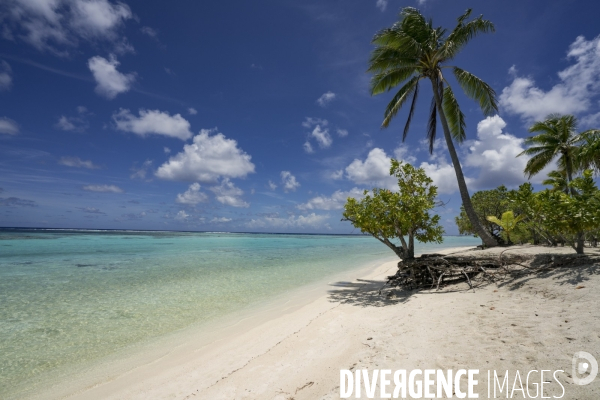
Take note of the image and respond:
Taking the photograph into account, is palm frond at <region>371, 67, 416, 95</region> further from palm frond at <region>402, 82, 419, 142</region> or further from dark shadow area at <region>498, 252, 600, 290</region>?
dark shadow area at <region>498, 252, 600, 290</region>

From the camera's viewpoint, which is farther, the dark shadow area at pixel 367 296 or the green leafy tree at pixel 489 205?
the green leafy tree at pixel 489 205

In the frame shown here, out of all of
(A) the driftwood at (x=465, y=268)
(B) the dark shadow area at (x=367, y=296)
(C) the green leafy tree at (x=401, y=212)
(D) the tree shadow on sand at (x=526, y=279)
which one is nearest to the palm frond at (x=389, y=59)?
(C) the green leafy tree at (x=401, y=212)

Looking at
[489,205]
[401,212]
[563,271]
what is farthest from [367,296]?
[489,205]

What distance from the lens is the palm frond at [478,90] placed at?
455 inches

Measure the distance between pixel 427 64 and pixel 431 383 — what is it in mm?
13210

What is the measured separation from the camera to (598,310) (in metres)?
3.86

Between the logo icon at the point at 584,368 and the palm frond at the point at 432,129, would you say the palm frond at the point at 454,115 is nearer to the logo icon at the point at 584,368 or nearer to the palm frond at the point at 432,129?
the palm frond at the point at 432,129

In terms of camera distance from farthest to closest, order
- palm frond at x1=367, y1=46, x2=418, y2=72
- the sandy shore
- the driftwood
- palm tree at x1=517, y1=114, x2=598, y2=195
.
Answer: palm tree at x1=517, y1=114, x2=598, y2=195 < palm frond at x1=367, y1=46, x2=418, y2=72 < the driftwood < the sandy shore

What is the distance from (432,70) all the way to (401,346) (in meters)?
12.5

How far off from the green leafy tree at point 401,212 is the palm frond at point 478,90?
558 centimetres

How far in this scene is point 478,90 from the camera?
11766mm

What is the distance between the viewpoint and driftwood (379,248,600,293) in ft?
24.3

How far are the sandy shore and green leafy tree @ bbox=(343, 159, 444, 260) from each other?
2.80 meters

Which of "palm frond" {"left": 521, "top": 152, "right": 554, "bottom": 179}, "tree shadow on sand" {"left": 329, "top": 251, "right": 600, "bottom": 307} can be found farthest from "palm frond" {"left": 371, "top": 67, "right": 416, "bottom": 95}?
"palm frond" {"left": 521, "top": 152, "right": 554, "bottom": 179}
